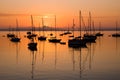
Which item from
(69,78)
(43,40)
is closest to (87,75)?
(69,78)

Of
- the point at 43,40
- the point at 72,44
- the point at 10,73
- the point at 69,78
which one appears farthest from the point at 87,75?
the point at 43,40

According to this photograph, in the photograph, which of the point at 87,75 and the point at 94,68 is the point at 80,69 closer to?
the point at 94,68

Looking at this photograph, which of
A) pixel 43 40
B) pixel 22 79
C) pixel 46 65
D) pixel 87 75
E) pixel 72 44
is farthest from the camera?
pixel 43 40

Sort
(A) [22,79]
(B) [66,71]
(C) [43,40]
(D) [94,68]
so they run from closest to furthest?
(A) [22,79], (B) [66,71], (D) [94,68], (C) [43,40]

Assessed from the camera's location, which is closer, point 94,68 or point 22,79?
point 22,79

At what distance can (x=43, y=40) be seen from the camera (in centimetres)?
10000

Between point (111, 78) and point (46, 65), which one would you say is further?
point (46, 65)

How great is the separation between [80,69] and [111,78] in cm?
678

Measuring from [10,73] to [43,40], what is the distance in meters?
67.6

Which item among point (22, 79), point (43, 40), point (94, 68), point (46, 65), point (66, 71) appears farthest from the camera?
point (43, 40)

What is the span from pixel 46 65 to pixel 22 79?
10.4 metres

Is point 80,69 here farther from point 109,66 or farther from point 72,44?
point 72,44

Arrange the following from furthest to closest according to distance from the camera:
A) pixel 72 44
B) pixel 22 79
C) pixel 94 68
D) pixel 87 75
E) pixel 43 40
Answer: pixel 43 40 → pixel 72 44 → pixel 94 68 → pixel 87 75 → pixel 22 79

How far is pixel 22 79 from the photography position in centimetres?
2881
